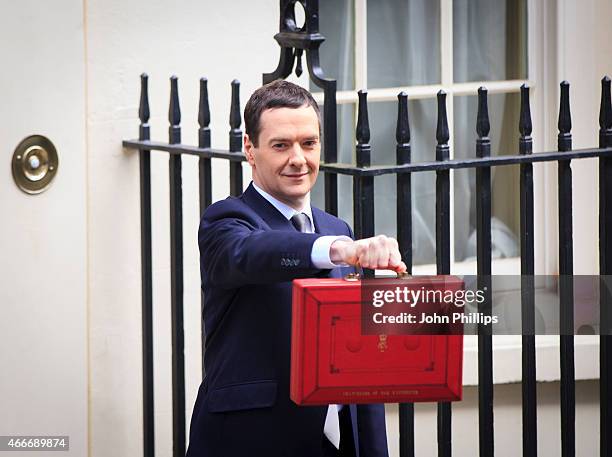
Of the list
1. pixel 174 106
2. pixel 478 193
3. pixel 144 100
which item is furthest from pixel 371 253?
pixel 144 100

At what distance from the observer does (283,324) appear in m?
3.12

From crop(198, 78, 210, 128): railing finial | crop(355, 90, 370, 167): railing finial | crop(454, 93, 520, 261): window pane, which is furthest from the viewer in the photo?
crop(454, 93, 520, 261): window pane

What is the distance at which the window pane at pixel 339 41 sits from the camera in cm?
523

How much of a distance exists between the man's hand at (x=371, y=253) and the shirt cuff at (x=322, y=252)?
0.9 inches

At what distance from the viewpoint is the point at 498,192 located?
5.54 metres

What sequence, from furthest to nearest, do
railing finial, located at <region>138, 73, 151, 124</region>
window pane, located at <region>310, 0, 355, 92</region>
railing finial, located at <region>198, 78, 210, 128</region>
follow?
window pane, located at <region>310, 0, 355, 92</region> < railing finial, located at <region>138, 73, 151, 124</region> < railing finial, located at <region>198, 78, 210, 128</region>

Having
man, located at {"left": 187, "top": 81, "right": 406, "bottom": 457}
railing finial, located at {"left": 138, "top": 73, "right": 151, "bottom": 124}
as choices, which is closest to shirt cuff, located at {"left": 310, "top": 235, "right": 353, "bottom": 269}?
man, located at {"left": 187, "top": 81, "right": 406, "bottom": 457}

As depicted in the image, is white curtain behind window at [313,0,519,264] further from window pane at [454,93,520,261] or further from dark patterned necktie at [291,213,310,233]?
dark patterned necktie at [291,213,310,233]

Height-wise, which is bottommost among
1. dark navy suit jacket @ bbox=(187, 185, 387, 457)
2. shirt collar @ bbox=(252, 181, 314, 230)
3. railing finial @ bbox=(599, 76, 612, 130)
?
dark navy suit jacket @ bbox=(187, 185, 387, 457)

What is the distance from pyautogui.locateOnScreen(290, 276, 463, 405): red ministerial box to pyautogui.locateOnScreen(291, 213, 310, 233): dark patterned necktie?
0.29 m

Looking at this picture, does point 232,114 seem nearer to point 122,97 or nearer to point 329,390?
point 122,97

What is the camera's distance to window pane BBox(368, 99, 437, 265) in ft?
17.6

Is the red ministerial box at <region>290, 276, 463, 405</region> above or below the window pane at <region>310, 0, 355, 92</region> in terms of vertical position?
below

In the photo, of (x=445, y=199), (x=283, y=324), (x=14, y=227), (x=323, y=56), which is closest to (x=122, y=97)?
(x=14, y=227)
